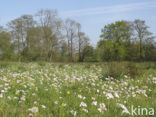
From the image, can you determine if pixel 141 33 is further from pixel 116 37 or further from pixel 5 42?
pixel 5 42

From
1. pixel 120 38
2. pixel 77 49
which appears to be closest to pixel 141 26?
pixel 120 38

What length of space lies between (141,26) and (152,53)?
21.2 feet

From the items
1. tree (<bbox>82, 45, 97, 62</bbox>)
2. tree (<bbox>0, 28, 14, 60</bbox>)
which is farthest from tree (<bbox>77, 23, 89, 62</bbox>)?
tree (<bbox>0, 28, 14, 60</bbox>)

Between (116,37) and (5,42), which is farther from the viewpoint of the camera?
(116,37)

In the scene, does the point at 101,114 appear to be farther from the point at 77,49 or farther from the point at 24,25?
the point at 77,49

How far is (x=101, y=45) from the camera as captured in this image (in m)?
34.7

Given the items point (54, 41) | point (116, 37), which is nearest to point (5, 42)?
point (54, 41)

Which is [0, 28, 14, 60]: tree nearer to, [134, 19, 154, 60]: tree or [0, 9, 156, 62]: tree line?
[0, 9, 156, 62]: tree line

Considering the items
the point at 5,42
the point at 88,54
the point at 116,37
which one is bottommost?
the point at 88,54

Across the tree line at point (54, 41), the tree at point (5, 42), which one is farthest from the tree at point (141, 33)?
the tree at point (5, 42)

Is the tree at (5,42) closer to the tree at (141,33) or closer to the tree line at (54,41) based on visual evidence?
the tree line at (54,41)

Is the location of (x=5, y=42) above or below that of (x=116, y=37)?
below

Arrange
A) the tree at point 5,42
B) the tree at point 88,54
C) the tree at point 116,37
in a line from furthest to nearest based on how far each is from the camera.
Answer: the tree at point 88,54 → the tree at point 116,37 → the tree at point 5,42

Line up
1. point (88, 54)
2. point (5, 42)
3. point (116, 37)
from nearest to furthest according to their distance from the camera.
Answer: point (5, 42), point (116, 37), point (88, 54)
